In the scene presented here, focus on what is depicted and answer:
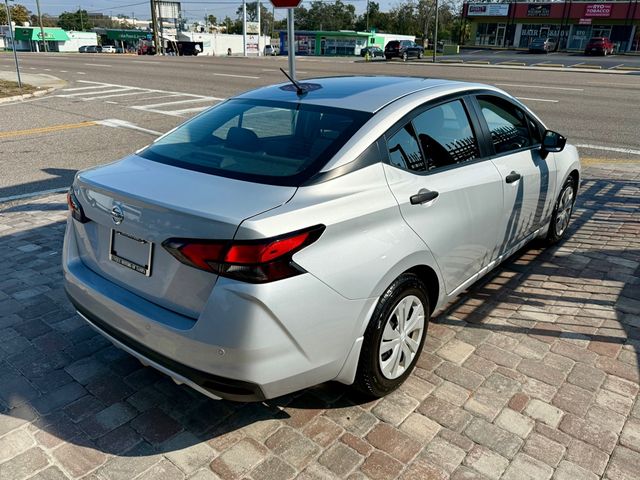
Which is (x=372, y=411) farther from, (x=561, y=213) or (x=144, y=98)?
(x=144, y=98)

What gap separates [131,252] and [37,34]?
84.5 metres

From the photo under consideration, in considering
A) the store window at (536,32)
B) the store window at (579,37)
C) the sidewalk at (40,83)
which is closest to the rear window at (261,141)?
the sidewalk at (40,83)

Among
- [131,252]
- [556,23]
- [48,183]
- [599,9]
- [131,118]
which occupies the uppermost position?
[599,9]

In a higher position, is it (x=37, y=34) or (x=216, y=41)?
(x=37, y=34)

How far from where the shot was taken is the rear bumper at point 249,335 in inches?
88.4

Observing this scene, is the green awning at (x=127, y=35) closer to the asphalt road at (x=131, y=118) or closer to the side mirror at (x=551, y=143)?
the asphalt road at (x=131, y=118)

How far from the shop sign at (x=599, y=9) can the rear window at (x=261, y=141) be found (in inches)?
2631

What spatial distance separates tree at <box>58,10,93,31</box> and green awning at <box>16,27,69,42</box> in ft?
169

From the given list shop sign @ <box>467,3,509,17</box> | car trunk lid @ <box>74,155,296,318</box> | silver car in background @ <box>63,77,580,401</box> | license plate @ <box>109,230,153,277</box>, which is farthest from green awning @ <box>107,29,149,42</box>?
license plate @ <box>109,230,153,277</box>

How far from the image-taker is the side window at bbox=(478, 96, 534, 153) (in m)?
3.84

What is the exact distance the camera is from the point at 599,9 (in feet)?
191

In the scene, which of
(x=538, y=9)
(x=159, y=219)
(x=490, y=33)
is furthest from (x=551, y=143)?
(x=490, y=33)

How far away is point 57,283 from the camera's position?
14.1 feet

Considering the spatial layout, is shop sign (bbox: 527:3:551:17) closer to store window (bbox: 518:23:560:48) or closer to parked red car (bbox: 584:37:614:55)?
store window (bbox: 518:23:560:48)
